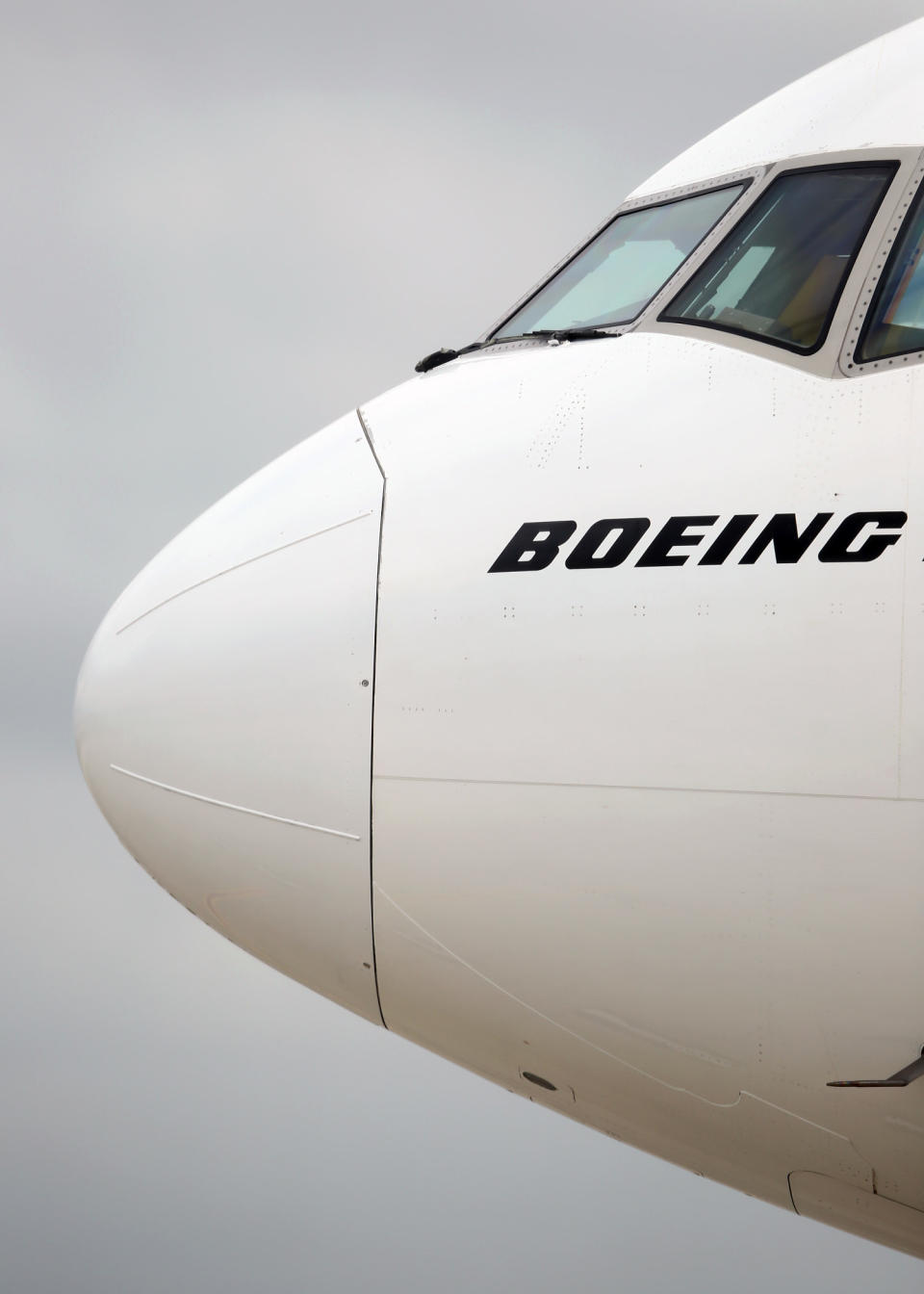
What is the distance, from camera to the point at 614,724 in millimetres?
6246

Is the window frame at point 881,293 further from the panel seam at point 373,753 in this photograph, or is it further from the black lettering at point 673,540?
the panel seam at point 373,753

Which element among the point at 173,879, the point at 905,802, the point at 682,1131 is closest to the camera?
the point at 905,802

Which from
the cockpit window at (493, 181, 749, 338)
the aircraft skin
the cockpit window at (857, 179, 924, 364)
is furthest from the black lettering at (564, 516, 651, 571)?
the cockpit window at (493, 181, 749, 338)

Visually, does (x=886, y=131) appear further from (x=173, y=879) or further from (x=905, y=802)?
(x=173, y=879)

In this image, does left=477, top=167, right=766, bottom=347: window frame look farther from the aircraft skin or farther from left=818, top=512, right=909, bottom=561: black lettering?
left=818, top=512, right=909, bottom=561: black lettering

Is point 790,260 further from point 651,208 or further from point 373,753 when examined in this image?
point 373,753

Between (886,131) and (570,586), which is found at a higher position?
(886,131)

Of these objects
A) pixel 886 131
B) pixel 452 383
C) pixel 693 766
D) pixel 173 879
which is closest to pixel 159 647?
pixel 173 879

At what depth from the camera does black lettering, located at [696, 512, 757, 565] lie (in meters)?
6.17

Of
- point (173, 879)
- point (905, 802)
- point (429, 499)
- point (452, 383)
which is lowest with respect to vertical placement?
point (173, 879)

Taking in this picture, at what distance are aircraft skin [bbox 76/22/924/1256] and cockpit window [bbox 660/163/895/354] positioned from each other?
8cm

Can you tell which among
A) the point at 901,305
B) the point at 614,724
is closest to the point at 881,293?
the point at 901,305

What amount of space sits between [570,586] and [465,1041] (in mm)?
2129

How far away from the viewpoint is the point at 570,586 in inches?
251
